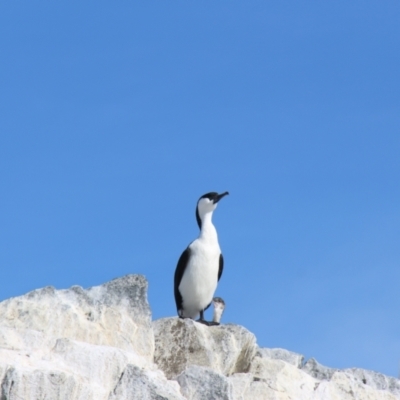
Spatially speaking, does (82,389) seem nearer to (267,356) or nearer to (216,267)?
(267,356)

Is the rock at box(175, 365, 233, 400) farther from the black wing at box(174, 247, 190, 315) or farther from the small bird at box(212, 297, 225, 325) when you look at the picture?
the black wing at box(174, 247, 190, 315)

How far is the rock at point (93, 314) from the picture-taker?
589 inches

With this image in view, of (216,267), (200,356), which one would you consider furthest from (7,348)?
(216,267)

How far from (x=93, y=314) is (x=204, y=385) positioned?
189 centimetres

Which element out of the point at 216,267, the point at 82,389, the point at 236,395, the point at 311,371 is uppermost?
the point at 216,267

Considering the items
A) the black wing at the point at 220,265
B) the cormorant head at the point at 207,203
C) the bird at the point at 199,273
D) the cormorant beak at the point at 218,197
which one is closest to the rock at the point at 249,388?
the bird at the point at 199,273

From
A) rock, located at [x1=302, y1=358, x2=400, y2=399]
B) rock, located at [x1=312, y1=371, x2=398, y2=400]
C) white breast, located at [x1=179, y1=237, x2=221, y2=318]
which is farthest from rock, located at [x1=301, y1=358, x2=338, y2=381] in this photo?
white breast, located at [x1=179, y1=237, x2=221, y2=318]

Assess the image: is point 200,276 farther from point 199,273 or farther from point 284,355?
point 284,355

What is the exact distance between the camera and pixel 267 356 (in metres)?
18.4

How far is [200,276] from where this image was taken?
66.8 ft

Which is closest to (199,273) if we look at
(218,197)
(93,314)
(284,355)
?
(218,197)

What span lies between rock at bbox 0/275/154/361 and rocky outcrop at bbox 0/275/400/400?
13mm

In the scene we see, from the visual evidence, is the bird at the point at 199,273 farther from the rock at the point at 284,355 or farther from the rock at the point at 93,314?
the rock at the point at 93,314

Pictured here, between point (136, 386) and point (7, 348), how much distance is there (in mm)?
1578
